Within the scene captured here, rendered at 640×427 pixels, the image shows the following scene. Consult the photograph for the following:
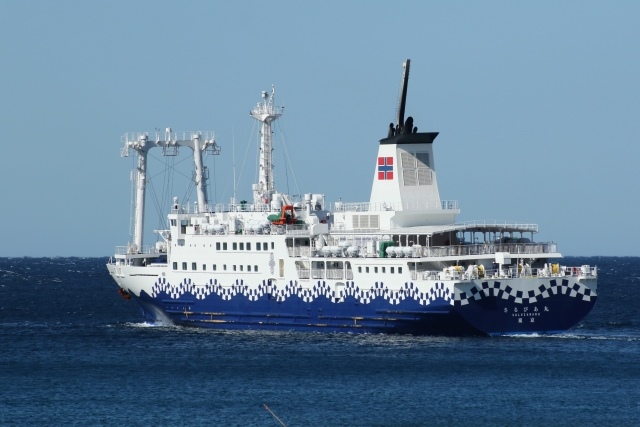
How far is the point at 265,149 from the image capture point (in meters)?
62.4

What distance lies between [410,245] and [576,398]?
15453 mm

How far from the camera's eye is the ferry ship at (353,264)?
52531mm

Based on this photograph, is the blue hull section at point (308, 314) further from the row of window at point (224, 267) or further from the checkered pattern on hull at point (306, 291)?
the row of window at point (224, 267)

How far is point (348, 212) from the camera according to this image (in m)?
57.8

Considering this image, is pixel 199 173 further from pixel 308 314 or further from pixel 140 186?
pixel 308 314

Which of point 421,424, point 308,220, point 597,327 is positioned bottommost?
point 421,424

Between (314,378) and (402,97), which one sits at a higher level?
(402,97)

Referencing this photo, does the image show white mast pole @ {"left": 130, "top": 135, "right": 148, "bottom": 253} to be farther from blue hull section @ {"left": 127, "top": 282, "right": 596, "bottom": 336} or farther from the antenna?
the antenna

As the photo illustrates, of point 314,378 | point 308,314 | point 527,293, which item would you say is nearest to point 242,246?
point 308,314

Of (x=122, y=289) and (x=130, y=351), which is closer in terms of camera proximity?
(x=130, y=351)

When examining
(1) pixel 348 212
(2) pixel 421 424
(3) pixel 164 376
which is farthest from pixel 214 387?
(1) pixel 348 212

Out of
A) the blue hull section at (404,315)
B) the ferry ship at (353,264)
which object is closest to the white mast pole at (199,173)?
the ferry ship at (353,264)

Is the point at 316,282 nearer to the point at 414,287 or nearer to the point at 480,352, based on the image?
the point at 414,287

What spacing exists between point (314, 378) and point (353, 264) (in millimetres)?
10727
